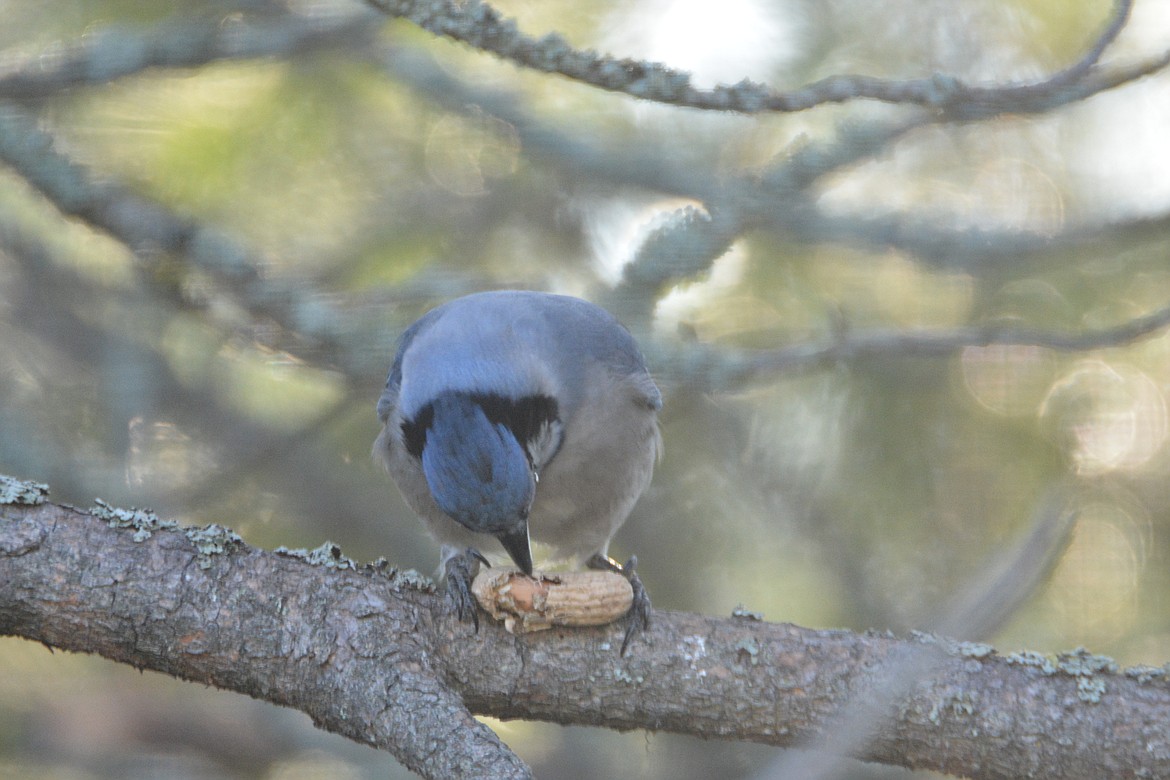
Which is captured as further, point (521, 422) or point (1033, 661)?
point (521, 422)

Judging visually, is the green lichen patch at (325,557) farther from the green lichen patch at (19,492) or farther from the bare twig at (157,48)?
the bare twig at (157,48)

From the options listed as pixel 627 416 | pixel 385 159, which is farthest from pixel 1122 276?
pixel 385 159

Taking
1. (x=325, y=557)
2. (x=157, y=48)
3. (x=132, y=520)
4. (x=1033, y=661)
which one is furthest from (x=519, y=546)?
(x=157, y=48)

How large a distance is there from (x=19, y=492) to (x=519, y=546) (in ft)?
3.10

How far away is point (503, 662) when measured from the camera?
2.04 meters

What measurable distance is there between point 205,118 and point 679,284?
4.40ft

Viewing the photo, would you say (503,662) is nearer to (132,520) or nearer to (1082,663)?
(132,520)

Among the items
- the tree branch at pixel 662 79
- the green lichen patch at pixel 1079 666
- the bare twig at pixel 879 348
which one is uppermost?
the tree branch at pixel 662 79

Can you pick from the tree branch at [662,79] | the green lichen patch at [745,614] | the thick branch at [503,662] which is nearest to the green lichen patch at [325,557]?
the thick branch at [503,662]

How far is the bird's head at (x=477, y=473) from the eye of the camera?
2.24 m

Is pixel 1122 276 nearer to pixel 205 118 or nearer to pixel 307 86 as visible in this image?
pixel 307 86

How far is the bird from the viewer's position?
2.26 m

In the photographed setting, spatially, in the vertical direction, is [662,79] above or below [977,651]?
above

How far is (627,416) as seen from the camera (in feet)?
9.08
